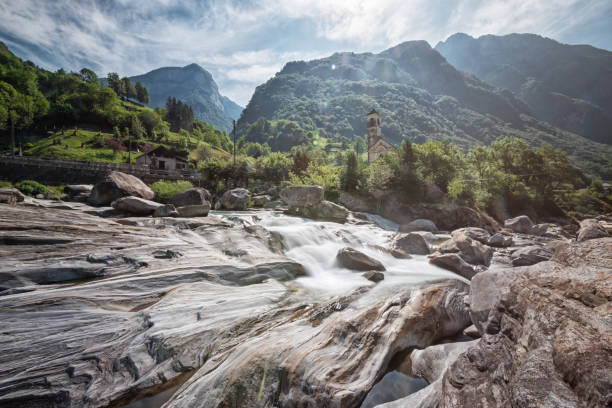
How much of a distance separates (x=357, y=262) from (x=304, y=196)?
33.2 ft

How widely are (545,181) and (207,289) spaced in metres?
41.3

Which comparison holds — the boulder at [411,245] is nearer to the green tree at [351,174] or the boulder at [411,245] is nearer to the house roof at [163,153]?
the green tree at [351,174]

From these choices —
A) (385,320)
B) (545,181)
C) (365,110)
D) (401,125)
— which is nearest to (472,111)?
(401,125)

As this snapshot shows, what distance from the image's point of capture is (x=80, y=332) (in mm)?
3918

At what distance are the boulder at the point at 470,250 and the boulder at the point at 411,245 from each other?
0.83 meters

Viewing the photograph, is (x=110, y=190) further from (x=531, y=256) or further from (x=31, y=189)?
(x=531, y=256)

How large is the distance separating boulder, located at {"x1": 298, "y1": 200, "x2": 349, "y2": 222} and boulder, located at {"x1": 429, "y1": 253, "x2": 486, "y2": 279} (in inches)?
350

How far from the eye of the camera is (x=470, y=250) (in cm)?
1048

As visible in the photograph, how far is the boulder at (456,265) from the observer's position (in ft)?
29.8

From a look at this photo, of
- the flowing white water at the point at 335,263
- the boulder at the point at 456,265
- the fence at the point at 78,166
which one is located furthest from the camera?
the fence at the point at 78,166

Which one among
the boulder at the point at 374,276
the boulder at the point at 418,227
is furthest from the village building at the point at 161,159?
the boulder at the point at 374,276

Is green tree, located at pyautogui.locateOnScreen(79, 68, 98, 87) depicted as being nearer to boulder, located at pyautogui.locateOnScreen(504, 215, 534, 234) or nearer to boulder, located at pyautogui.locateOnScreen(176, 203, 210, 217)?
boulder, located at pyautogui.locateOnScreen(176, 203, 210, 217)

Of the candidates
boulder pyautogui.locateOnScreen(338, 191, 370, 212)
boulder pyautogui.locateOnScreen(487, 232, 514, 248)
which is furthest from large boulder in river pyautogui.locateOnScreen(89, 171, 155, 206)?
boulder pyautogui.locateOnScreen(487, 232, 514, 248)

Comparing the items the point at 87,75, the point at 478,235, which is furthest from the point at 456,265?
the point at 87,75
